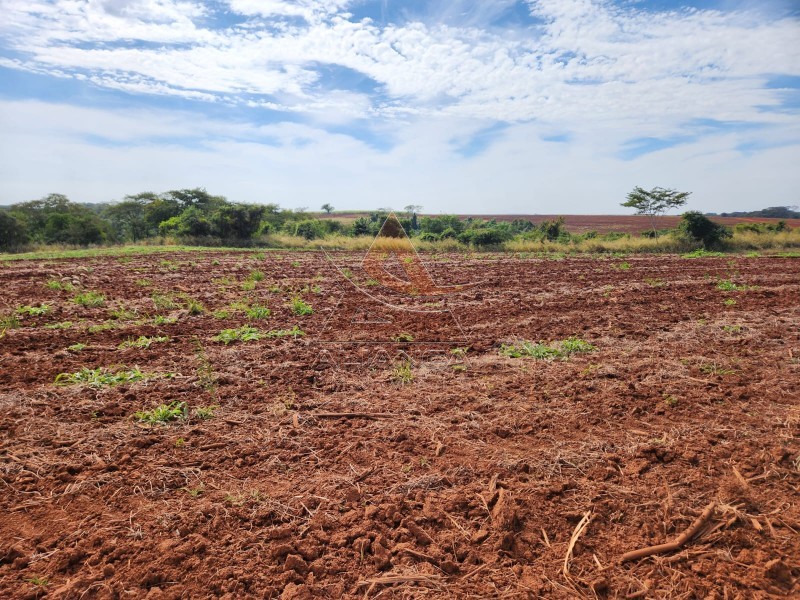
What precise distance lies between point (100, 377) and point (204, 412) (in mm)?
1570

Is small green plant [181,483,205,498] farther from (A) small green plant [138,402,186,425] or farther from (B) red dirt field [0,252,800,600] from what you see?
(A) small green plant [138,402,186,425]

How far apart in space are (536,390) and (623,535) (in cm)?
200

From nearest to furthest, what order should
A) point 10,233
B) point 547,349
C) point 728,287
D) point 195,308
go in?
point 547,349, point 195,308, point 728,287, point 10,233

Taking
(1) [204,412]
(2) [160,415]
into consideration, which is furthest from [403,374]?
(2) [160,415]

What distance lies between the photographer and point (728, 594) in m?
2.04

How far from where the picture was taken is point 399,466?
309cm

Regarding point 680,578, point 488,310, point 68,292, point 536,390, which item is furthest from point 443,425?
point 68,292

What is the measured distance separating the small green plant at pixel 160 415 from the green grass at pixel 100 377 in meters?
0.90

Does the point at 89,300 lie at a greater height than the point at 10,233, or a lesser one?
lesser

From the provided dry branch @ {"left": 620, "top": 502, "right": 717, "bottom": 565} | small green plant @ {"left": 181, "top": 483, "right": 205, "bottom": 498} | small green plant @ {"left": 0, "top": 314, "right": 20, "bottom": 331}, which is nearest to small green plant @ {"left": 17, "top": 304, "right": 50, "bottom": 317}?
small green plant @ {"left": 0, "top": 314, "right": 20, "bottom": 331}

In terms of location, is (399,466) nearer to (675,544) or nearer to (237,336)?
(675,544)

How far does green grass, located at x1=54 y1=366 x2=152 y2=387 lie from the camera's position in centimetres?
441

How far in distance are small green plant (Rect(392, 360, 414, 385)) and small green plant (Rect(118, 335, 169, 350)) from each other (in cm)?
333

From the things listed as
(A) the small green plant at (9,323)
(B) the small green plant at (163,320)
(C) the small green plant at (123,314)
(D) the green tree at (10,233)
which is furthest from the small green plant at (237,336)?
(D) the green tree at (10,233)
